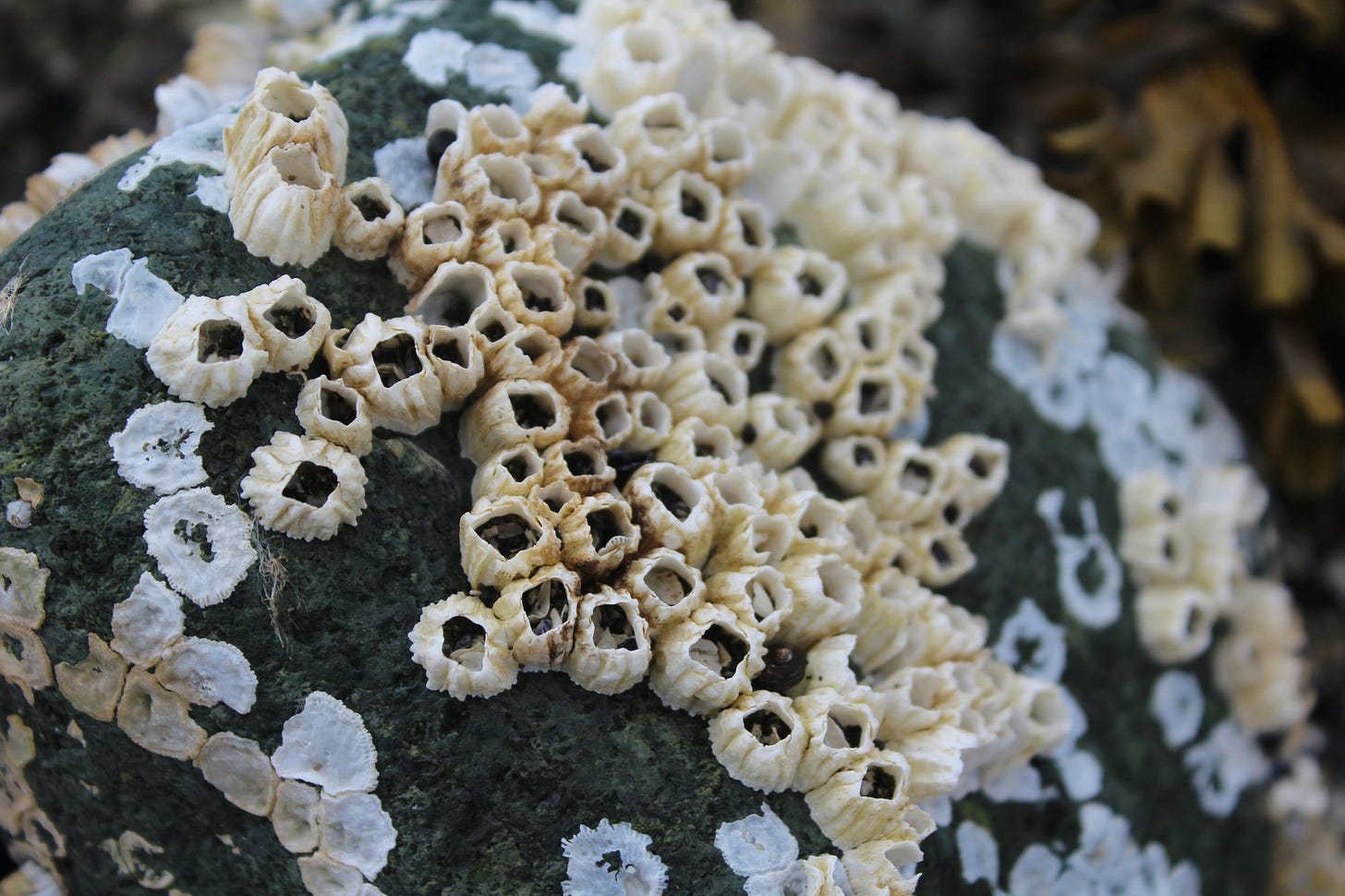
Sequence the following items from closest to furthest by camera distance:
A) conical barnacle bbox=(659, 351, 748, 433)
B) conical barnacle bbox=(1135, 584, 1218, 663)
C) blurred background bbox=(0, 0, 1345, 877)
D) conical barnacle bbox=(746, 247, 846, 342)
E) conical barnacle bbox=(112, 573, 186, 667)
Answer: conical barnacle bbox=(112, 573, 186, 667) → conical barnacle bbox=(659, 351, 748, 433) → conical barnacle bbox=(746, 247, 846, 342) → conical barnacle bbox=(1135, 584, 1218, 663) → blurred background bbox=(0, 0, 1345, 877)

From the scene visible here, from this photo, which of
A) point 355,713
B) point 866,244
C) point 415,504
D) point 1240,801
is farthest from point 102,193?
point 1240,801

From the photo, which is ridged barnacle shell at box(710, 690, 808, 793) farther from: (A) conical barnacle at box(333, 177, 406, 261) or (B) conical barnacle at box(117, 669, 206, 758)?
(A) conical barnacle at box(333, 177, 406, 261)

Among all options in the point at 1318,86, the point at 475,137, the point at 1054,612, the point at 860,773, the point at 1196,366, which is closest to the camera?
the point at 860,773

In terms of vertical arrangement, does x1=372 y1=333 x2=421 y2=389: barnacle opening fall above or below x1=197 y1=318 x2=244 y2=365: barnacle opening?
below

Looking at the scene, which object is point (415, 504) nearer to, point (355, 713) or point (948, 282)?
point (355, 713)

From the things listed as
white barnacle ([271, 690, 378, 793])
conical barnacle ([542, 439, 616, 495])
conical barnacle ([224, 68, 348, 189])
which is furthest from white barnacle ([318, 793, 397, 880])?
conical barnacle ([224, 68, 348, 189])

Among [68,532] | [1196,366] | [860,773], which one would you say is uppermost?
[68,532]
